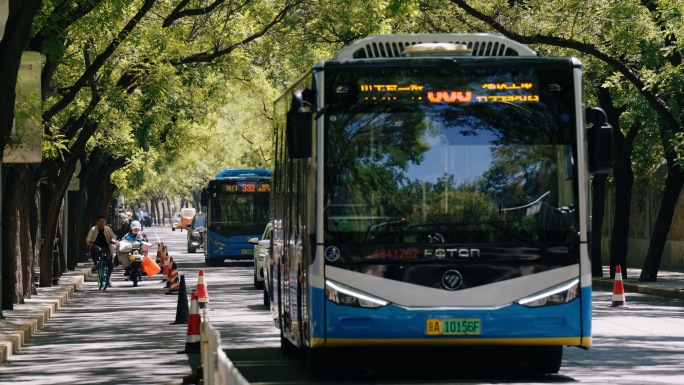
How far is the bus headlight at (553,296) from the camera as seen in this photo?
12.5 metres

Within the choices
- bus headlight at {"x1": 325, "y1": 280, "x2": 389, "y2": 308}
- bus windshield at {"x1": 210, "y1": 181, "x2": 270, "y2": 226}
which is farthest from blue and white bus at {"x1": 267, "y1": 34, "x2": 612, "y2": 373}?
bus windshield at {"x1": 210, "y1": 181, "x2": 270, "y2": 226}

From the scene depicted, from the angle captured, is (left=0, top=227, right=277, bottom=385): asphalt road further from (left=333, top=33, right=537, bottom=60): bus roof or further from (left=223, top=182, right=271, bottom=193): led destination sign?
(left=223, top=182, right=271, bottom=193): led destination sign

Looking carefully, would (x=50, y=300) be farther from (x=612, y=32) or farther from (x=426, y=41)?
(x=426, y=41)

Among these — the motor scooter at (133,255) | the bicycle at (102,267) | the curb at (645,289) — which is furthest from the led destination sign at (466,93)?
the motor scooter at (133,255)

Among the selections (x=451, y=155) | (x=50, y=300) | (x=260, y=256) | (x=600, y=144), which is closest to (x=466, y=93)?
(x=451, y=155)

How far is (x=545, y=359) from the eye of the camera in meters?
13.4

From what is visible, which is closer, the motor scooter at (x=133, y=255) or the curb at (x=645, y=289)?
the curb at (x=645, y=289)

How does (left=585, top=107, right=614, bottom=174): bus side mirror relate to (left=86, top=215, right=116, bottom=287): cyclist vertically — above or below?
above

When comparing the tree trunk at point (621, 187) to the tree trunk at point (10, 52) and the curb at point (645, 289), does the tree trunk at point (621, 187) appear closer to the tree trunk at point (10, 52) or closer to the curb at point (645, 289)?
the curb at point (645, 289)

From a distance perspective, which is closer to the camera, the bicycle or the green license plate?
the green license plate

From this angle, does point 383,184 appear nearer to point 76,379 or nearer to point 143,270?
→ point 76,379

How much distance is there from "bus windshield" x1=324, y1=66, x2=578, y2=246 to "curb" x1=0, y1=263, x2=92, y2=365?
5881 millimetres

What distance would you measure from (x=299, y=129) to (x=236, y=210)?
3631 cm

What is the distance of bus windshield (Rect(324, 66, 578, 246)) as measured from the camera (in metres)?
12.6
